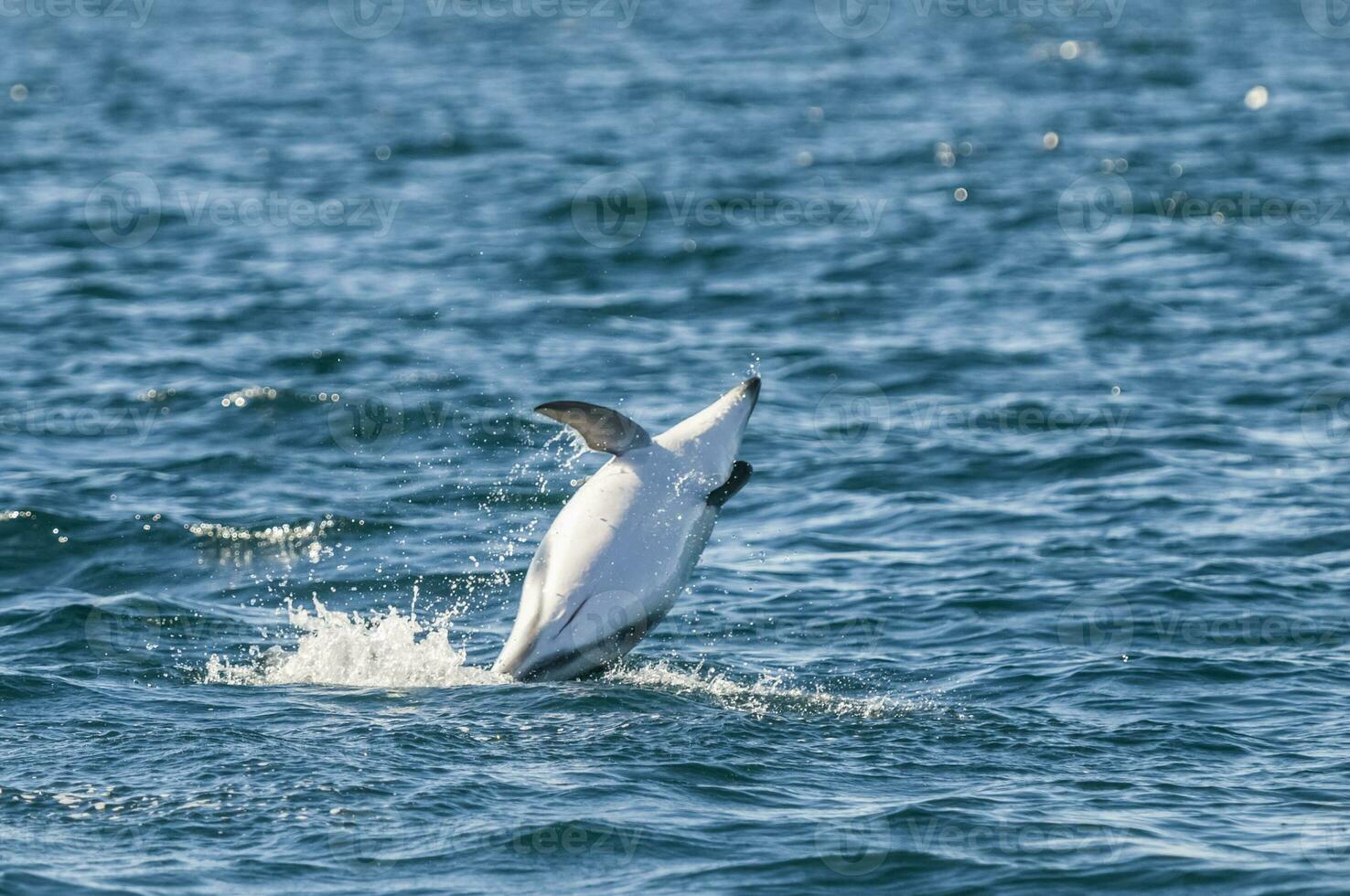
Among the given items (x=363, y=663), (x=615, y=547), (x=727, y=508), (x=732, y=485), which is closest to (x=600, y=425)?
(x=615, y=547)

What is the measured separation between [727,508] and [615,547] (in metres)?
6.92

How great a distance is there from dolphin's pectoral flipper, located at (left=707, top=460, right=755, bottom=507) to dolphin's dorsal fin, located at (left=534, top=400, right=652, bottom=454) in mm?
675

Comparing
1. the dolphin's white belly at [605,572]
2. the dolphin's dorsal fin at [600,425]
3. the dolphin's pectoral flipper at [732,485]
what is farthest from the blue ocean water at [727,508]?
the dolphin's dorsal fin at [600,425]

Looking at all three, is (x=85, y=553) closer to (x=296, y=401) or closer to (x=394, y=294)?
(x=296, y=401)

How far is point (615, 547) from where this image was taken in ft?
45.7

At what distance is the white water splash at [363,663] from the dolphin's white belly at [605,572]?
57 cm

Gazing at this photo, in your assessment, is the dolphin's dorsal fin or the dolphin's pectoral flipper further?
the dolphin's pectoral flipper

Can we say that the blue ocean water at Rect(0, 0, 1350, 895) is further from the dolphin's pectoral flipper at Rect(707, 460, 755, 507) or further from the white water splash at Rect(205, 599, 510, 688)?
the dolphin's pectoral flipper at Rect(707, 460, 755, 507)

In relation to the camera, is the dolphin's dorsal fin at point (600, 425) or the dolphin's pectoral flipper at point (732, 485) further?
the dolphin's pectoral flipper at point (732, 485)

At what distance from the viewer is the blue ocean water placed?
39.4 ft

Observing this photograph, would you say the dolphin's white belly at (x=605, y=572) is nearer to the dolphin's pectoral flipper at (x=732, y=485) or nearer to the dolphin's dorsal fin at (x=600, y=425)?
the dolphin's pectoral flipper at (x=732, y=485)

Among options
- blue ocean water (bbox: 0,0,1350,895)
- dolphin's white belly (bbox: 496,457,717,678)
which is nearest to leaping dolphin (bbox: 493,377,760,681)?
dolphin's white belly (bbox: 496,457,717,678)

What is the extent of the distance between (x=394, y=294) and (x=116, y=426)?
681 cm

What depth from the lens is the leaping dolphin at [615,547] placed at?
1377 centimetres
